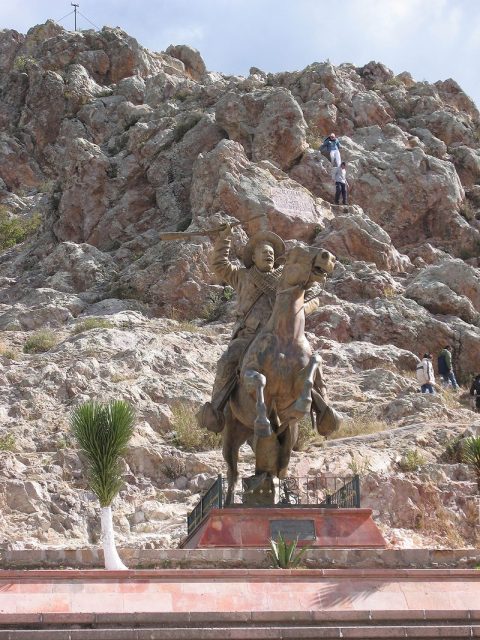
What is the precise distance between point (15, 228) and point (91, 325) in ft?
45.7

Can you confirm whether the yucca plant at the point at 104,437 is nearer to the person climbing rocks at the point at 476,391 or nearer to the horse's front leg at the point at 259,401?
the horse's front leg at the point at 259,401

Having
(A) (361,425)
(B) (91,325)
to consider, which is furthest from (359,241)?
(A) (361,425)

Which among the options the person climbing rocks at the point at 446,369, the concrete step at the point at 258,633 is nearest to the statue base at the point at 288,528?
the concrete step at the point at 258,633

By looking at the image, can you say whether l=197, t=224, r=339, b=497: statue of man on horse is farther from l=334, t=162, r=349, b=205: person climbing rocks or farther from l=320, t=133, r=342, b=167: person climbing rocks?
l=320, t=133, r=342, b=167: person climbing rocks

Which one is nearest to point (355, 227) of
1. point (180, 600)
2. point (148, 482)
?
point (148, 482)

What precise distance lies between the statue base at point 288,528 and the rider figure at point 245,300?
153 cm

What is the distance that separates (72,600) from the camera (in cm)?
1135

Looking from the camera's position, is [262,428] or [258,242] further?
[258,242]

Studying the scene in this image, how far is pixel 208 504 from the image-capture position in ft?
50.5

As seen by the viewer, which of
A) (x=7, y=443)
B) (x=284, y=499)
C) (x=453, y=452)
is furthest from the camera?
(x=453, y=452)

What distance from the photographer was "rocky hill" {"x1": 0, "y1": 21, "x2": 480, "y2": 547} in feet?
65.0

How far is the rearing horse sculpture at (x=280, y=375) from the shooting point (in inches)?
578

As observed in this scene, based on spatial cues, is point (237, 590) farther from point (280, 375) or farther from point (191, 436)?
point (191, 436)

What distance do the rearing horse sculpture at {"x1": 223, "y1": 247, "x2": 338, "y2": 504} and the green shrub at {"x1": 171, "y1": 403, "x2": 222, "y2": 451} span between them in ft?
19.2
